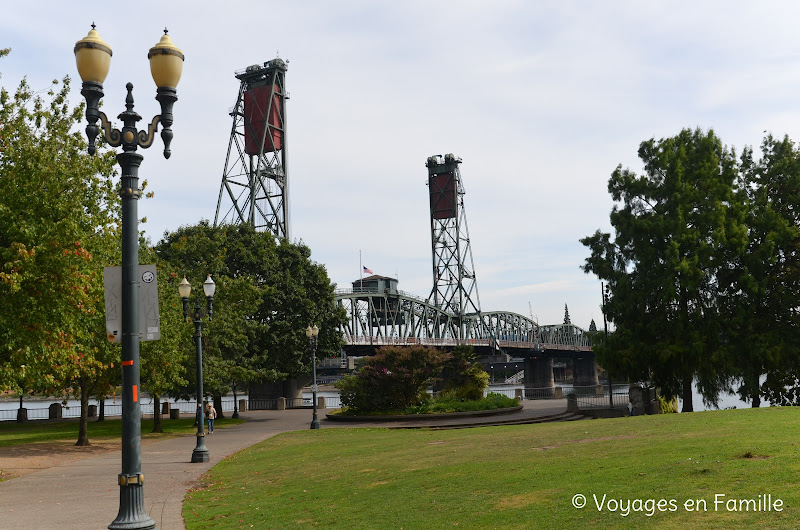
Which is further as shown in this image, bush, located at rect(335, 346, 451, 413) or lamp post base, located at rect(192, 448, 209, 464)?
bush, located at rect(335, 346, 451, 413)

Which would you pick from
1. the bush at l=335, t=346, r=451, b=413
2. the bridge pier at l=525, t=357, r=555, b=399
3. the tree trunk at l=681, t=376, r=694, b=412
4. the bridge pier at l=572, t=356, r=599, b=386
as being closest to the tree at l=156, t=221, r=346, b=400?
the bush at l=335, t=346, r=451, b=413

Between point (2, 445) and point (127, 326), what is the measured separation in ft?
84.6

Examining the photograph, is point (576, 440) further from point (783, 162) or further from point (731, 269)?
point (783, 162)

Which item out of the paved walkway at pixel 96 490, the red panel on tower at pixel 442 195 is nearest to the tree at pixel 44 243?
the paved walkway at pixel 96 490

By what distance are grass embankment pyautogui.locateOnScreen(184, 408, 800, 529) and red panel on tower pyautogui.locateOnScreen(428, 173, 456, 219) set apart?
10998 centimetres

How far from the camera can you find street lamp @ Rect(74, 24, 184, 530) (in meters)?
7.81

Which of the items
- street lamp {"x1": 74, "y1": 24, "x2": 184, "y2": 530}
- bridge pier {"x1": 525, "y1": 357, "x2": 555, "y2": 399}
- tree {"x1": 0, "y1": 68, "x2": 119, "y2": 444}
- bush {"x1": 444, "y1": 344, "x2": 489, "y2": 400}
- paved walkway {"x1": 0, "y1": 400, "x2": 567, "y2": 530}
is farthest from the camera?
bridge pier {"x1": 525, "y1": 357, "x2": 555, "y2": 399}

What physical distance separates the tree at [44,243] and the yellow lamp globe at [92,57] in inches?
393

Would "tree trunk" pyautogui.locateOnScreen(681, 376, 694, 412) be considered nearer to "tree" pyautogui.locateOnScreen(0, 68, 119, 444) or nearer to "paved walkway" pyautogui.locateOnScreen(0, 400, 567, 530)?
"paved walkway" pyautogui.locateOnScreen(0, 400, 567, 530)

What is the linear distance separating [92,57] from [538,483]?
28.9ft

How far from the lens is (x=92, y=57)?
25.9ft

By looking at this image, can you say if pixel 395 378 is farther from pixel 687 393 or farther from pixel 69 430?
pixel 69 430

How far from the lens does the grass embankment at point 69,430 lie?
32219 millimetres

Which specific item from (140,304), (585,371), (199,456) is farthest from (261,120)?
(585,371)
